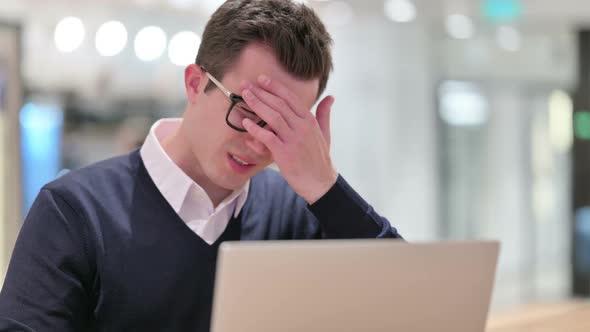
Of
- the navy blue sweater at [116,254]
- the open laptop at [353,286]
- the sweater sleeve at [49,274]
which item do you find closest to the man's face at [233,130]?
the navy blue sweater at [116,254]

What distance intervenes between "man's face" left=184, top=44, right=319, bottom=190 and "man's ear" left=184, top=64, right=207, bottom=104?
2cm

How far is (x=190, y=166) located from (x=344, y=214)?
0.35m

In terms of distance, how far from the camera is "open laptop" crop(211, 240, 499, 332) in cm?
107

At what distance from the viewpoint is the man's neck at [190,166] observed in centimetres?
170

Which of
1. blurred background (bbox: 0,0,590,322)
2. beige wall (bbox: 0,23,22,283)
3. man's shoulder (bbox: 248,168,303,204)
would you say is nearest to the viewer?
man's shoulder (bbox: 248,168,303,204)

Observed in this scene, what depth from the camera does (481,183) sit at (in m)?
7.61

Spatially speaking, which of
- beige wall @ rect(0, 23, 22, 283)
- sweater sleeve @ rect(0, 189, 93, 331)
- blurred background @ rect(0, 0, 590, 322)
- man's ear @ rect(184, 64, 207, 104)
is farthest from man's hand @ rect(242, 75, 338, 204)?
blurred background @ rect(0, 0, 590, 322)

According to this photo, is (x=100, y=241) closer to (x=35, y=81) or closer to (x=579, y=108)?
(x=35, y=81)

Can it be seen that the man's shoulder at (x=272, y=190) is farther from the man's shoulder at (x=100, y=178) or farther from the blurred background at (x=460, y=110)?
the blurred background at (x=460, y=110)

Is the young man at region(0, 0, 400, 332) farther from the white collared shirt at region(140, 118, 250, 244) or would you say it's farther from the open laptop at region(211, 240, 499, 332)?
the open laptop at region(211, 240, 499, 332)

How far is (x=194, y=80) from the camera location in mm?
1692

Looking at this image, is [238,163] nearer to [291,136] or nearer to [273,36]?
[291,136]

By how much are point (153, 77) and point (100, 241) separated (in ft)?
13.1

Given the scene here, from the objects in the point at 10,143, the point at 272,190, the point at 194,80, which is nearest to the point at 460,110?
the point at 10,143
